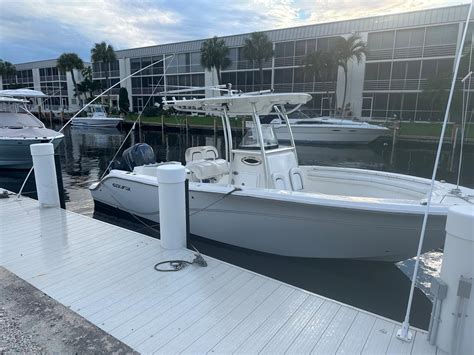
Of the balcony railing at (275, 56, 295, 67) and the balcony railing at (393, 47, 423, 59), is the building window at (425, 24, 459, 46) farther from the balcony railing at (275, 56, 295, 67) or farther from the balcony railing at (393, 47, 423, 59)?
the balcony railing at (275, 56, 295, 67)

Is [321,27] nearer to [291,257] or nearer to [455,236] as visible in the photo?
[291,257]

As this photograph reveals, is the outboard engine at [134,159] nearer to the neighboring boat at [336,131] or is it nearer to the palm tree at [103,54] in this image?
the neighboring boat at [336,131]

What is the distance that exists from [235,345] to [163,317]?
0.70 metres

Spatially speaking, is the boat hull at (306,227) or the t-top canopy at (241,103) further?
the t-top canopy at (241,103)

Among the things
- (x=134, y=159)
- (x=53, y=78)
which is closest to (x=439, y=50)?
(x=134, y=159)

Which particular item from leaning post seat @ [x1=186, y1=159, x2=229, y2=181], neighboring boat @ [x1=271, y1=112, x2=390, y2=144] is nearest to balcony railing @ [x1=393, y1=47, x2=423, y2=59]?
neighboring boat @ [x1=271, y1=112, x2=390, y2=144]

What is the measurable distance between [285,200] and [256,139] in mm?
1661

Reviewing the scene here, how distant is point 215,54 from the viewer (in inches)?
1377

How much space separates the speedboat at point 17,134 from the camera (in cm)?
1283

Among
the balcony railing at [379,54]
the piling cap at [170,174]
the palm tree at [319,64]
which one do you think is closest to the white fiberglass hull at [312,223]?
the piling cap at [170,174]

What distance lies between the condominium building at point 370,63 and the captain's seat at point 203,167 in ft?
46.3

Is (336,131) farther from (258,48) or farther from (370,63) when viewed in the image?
(258,48)

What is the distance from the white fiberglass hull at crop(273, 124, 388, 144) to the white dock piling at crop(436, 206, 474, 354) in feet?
67.7

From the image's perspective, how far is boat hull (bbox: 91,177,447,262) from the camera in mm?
4566
